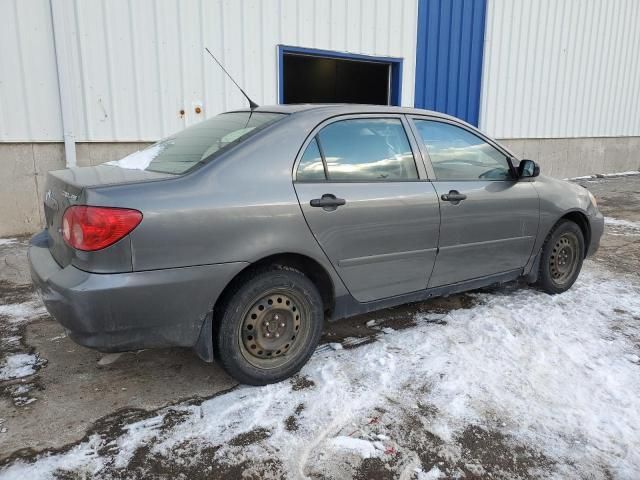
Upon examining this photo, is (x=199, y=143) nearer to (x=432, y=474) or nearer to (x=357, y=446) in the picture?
(x=357, y=446)

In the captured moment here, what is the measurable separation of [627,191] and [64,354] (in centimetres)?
1183

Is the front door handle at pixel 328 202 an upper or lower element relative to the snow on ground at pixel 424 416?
upper

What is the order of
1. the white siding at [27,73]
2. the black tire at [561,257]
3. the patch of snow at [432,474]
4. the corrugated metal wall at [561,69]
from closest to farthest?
the patch of snow at [432,474] < the black tire at [561,257] < the white siding at [27,73] < the corrugated metal wall at [561,69]

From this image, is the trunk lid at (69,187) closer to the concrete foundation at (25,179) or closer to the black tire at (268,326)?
the black tire at (268,326)

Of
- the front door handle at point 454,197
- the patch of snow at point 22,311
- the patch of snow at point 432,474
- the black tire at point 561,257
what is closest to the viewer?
the patch of snow at point 432,474

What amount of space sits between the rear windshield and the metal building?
3.75 metres

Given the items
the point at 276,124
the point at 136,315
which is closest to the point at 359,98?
the point at 276,124

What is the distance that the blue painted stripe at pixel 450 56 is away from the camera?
9539mm

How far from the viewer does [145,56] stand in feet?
22.3

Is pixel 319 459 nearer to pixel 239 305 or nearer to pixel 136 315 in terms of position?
pixel 239 305

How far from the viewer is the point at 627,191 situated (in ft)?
37.2

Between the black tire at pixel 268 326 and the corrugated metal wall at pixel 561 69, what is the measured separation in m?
9.05

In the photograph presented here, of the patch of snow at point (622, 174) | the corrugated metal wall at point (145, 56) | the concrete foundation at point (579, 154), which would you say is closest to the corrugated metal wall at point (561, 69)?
the concrete foundation at point (579, 154)

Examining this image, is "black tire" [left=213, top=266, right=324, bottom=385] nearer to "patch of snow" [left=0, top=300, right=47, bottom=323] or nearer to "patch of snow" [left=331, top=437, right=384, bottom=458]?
"patch of snow" [left=331, top=437, right=384, bottom=458]
